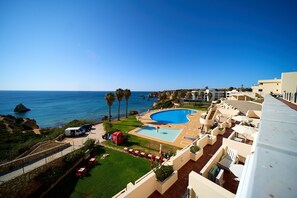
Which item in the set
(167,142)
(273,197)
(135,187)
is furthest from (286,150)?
(167,142)

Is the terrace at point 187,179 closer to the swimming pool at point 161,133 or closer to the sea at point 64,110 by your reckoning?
the swimming pool at point 161,133

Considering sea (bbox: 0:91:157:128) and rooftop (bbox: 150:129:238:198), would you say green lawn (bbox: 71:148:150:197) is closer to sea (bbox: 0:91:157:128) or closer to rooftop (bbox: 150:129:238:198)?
rooftop (bbox: 150:129:238:198)

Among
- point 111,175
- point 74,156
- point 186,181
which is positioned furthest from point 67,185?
point 186,181

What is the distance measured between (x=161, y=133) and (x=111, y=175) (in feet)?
38.6

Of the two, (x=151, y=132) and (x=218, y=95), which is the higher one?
(x=218, y=95)

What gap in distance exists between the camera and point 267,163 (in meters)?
1.10

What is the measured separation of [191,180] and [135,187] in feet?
8.28

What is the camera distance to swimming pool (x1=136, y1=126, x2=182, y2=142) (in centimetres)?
1995

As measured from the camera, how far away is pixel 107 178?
11.0 m

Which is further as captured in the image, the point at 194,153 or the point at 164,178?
the point at 194,153

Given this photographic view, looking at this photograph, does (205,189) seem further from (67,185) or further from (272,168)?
(67,185)

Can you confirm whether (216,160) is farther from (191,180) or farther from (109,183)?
(109,183)

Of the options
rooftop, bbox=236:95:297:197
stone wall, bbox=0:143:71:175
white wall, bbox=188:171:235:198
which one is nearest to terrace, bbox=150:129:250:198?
white wall, bbox=188:171:235:198

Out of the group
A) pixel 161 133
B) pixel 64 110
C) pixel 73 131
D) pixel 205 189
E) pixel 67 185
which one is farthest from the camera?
pixel 64 110
